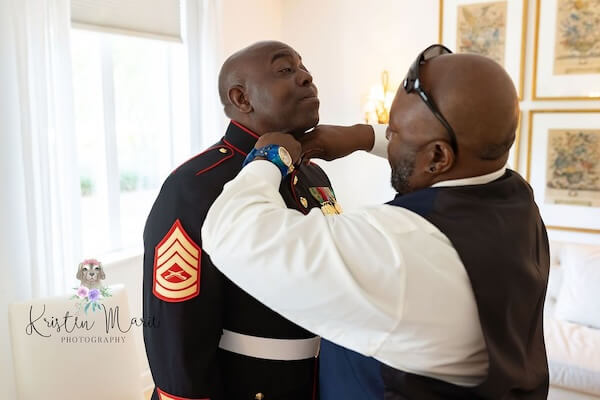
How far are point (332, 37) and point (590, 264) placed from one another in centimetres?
243

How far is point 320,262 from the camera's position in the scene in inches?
31.8

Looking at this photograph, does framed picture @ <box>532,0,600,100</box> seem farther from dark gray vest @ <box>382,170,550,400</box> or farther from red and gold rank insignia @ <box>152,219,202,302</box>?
red and gold rank insignia @ <box>152,219,202,302</box>

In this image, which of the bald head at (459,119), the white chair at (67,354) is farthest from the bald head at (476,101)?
the white chair at (67,354)

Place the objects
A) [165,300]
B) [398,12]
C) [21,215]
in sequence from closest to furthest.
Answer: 1. [165,300]
2. [21,215]
3. [398,12]

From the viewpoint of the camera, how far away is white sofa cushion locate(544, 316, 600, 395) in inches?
97.9

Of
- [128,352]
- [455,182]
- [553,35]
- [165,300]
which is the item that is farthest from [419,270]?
[553,35]

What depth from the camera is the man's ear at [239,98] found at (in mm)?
1273

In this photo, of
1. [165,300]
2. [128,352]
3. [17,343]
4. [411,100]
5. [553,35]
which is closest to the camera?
[411,100]

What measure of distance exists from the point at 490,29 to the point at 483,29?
1.9 inches

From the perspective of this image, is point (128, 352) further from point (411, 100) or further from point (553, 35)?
point (553, 35)

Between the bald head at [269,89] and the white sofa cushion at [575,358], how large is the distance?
2.00 m

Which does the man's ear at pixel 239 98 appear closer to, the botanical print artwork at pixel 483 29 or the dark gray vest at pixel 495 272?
the dark gray vest at pixel 495 272

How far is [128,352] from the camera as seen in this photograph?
83.4 inches

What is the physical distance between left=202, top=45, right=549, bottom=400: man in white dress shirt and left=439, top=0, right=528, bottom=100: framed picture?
288cm
